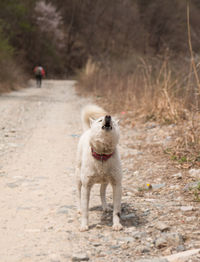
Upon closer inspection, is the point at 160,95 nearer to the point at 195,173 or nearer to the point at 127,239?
the point at 195,173

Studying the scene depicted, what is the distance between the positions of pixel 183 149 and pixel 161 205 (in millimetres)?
1925

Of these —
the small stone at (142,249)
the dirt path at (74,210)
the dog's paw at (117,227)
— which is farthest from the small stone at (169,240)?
the dog's paw at (117,227)

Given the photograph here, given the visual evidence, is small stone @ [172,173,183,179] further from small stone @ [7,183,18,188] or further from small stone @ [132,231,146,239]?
small stone @ [7,183,18,188]

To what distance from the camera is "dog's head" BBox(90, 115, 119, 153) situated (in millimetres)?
3258

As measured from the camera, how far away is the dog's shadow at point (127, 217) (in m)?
3.66

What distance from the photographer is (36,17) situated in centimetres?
4075

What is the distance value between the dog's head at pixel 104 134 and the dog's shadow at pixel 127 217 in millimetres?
870

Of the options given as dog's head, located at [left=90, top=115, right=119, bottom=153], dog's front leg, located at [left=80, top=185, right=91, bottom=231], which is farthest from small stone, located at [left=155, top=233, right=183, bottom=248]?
dog's head, located at [left=90, top=115, right=119, bottom=153]

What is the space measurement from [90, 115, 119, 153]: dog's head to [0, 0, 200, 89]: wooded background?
61.2 ft

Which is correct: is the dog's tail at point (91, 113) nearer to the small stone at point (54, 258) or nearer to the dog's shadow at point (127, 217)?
the dog's shadow at point (127, 217)

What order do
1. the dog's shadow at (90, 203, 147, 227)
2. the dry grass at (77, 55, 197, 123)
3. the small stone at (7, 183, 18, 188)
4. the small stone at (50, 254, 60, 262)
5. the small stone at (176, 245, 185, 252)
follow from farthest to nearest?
the dry grass at (77, 55, 197, 123) → the small stone at (7, 183, 18, 188) → the dog's shadow at (90, 203, 147, 227) → the small stone at (176, 245, 185, 252) → the small stone at (50, 254, 60, 262)

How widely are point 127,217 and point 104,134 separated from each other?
44.8 inches

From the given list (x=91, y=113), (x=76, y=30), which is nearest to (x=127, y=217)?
(x=91, y=113)

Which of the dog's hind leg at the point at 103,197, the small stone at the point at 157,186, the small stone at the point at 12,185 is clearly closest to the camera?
the dog's hind leg at the point at 103,197
